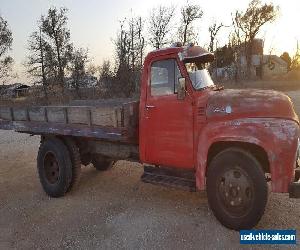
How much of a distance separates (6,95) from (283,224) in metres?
35.1

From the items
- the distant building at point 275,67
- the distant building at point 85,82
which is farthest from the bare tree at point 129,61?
the distant building at point 275,67

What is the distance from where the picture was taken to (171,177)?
554cm

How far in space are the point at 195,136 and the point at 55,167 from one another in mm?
3124

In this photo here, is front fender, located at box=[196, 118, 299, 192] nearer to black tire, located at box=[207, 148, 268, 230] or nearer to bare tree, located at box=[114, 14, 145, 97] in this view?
black tire, located at box=[207, 148, 268, 230]

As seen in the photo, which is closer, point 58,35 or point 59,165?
point 59,165

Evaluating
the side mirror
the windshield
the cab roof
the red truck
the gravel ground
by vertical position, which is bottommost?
the gravel ground

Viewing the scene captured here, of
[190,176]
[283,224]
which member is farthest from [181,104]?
[283,224]

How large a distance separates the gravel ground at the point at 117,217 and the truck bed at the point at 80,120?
1.17m

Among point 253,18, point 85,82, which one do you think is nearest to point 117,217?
point 85,82

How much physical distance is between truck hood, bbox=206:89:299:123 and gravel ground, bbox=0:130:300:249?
156 cm

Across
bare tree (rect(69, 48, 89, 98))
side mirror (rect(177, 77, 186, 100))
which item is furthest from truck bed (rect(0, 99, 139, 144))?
bare tree (rect(69, 48, 89, 98))

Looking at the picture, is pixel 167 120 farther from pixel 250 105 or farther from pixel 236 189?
pixel 236 189

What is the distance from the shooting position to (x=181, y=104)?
529 cm

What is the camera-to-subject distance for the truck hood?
15.3 ft
